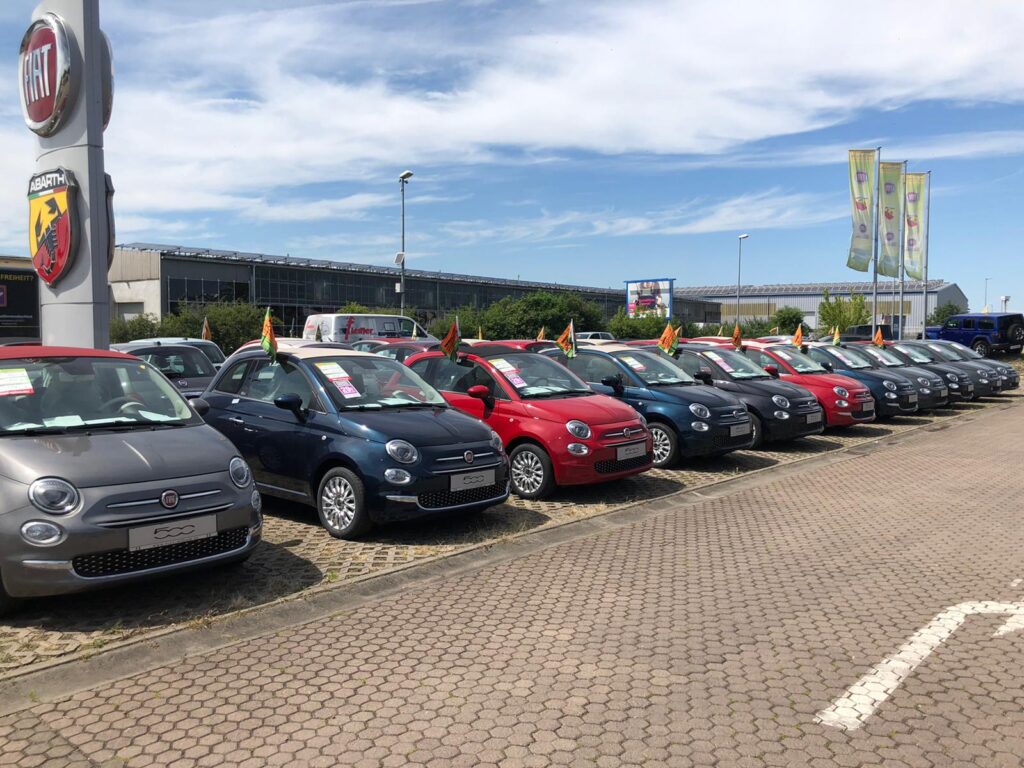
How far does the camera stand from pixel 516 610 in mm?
5328

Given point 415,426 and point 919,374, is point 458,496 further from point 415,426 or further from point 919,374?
point 919,374

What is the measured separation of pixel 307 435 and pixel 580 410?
117 inches

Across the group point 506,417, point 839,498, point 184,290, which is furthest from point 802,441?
point 184,290

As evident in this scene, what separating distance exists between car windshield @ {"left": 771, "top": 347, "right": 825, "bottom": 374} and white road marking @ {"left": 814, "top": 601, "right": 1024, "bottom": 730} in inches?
391

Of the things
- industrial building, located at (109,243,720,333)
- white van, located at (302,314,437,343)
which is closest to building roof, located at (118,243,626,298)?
industrial building, located at (109,243,720,333)

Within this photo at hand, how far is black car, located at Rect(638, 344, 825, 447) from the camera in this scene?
12.1 m

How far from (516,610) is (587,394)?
4559mm

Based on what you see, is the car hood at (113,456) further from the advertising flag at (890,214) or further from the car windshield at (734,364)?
the advertising flag at (890,214)

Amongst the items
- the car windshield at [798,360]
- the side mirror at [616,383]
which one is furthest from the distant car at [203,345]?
the car windshield at [798,360]

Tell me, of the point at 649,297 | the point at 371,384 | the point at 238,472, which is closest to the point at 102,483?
the point at 238,472

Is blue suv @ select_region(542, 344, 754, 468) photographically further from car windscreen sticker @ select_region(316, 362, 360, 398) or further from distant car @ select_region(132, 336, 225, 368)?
distant car @ select_region(132, 336, 225, 368)

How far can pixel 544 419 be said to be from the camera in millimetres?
8734

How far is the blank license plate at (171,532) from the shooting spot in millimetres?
4855

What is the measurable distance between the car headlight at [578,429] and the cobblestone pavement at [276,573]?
0.73 m
